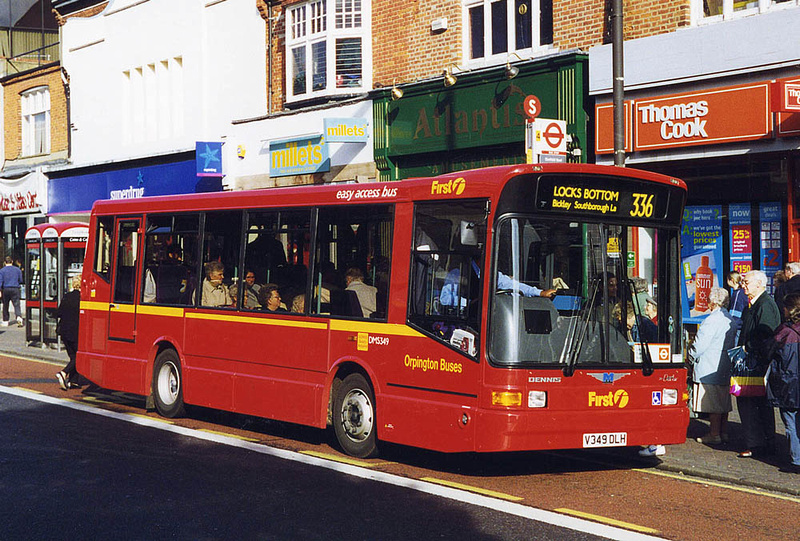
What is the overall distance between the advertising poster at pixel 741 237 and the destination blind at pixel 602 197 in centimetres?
549

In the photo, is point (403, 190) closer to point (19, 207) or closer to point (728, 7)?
point (728, 7)

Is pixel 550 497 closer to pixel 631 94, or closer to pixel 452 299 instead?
pixel 452 299

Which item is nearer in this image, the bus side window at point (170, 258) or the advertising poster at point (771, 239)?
the bus side window at point (170, 258)

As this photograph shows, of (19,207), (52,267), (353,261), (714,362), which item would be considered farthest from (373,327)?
(19,207)

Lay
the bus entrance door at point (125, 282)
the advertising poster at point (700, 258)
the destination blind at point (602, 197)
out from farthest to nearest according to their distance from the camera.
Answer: the advertising poster at point (700, 258) < the bus entrance door at point (125, 282) < the destination blind at point (602, 197)

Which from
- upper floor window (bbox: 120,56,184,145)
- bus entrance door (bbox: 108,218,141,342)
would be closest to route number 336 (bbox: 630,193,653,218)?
bus entrance door (bbox: 108,218,141,342)

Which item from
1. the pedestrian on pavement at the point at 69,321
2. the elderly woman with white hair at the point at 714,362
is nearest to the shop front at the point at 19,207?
the pedestrian on pavement at the point at 69,321

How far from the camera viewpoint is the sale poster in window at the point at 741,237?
15.1 meters

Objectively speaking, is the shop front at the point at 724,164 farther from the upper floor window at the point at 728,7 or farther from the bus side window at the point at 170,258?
the bus side window at the point at 170,258

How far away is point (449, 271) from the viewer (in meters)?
9.73

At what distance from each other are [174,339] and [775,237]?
8.05 metres

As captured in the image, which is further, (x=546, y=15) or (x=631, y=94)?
(x=546, y=15)

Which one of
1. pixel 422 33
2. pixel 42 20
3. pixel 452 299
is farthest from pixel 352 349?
pixel 42 20

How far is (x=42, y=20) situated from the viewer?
3834cm
